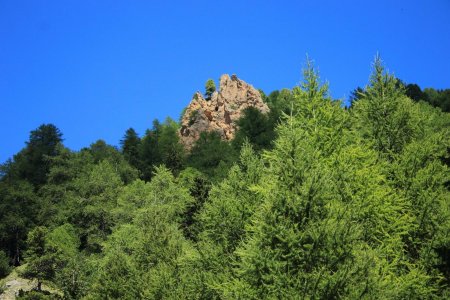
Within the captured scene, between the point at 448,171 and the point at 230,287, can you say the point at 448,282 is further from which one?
the point at 230,287

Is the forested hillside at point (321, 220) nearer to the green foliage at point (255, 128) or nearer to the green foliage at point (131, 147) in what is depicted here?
the green foliage at point (255, 128)

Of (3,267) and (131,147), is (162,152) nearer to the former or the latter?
(131,147)

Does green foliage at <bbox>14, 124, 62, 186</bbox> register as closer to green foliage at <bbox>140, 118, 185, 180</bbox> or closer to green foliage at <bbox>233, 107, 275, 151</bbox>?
green foliage at <bbox>140, 118, 185, 180</bbox>

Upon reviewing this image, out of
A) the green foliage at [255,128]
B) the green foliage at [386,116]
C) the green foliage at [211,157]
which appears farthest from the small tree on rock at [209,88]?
the green foliage at [386,116]

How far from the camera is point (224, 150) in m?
76.9

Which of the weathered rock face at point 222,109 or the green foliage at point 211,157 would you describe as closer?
the green foliage at point 211,157

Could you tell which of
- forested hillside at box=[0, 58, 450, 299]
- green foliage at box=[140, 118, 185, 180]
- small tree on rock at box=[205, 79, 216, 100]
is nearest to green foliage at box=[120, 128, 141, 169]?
green foliage at box=[140, 118, 185, 180]

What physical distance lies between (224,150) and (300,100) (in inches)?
2312

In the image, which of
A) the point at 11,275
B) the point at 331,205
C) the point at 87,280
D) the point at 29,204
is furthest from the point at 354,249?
the point at 29,204

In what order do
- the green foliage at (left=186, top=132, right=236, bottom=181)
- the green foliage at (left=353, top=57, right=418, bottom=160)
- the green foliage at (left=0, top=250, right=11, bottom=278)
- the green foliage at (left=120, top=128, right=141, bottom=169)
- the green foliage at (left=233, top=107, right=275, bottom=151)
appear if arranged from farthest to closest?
the green foliage at (left=120, top=128, right=141, bottom=169)
the green foliage at (left=233, top=107, right=275, bottom=151)
the green foliage at (left=186, top=132, right=236, bottom=181)
the green foliage at (left=0, top=250, right=11, bottom=278)
the green foliage at (left=353, top=57, right=418, bottom=160)

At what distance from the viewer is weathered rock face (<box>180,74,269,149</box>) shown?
102 metres

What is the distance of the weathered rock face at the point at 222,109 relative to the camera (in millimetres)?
102500

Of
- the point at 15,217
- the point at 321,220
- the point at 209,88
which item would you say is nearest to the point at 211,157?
the point at 15,217

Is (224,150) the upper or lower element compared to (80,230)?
upper
